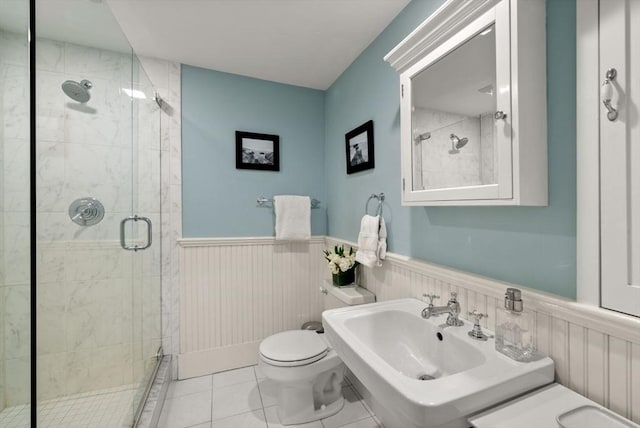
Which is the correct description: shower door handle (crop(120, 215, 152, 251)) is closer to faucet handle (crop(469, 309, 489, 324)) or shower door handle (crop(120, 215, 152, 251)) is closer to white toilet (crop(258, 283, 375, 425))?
white toilet (crop(258, 283, 375, 425))

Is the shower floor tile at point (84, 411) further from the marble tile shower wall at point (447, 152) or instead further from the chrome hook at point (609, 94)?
the chrome hook at point (609, 94)

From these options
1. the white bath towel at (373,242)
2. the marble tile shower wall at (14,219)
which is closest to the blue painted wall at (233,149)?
the white bath towel at (373,242)

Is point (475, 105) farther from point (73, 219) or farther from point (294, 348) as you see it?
point (73, 219)

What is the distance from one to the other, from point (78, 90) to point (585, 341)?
84.1 inches

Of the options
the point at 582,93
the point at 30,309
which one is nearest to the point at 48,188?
the point at 30,309

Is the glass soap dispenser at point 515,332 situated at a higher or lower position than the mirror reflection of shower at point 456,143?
lower

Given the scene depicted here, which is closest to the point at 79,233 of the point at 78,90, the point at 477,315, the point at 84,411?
the point at 78,90

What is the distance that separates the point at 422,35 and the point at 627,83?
0.67 metres

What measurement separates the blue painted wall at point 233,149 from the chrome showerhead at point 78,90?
2.37 ft

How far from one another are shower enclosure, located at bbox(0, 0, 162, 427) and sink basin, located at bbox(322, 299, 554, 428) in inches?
42.9

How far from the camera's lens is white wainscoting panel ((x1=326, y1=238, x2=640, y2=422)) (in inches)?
25.5

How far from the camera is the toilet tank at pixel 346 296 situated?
1.62 m

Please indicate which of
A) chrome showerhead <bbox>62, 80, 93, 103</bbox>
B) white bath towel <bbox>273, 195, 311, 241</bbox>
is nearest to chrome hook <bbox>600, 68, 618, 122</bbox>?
white bath towel <bbox>273, 195, 311, 241</bbox>

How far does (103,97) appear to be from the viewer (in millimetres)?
1396
